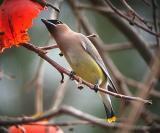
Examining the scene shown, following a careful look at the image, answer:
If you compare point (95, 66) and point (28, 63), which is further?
point (28, 63)

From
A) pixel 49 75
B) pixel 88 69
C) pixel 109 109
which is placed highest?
pixel 88 69

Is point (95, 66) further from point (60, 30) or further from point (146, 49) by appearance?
point (146, 49)

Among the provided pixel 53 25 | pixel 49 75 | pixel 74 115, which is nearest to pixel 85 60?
pixel 53 25

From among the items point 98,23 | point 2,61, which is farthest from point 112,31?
point 2,61

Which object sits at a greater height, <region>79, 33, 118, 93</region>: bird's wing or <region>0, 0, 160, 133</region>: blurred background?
<region>79, 33, 118, 93</region>: bird's wing

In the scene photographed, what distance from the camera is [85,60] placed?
2.47 meters

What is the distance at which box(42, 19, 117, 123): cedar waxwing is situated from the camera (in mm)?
2318

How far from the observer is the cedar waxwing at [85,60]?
2318 mm

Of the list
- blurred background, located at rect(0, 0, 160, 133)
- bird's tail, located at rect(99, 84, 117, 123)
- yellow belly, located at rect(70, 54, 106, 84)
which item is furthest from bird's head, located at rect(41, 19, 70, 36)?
blurred background, located at rect(0, 0, 160, 133)

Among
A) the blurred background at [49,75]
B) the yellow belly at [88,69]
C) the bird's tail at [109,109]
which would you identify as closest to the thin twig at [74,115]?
the bird's tail at [109,109]

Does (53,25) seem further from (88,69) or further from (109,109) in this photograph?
(109,109)

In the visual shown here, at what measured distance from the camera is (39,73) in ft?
9.27

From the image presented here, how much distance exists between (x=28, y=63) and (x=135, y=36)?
128 inches

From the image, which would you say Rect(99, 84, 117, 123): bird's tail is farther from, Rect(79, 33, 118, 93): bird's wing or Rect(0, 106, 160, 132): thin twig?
Rect(0, 106, 160, 132): thin twig
